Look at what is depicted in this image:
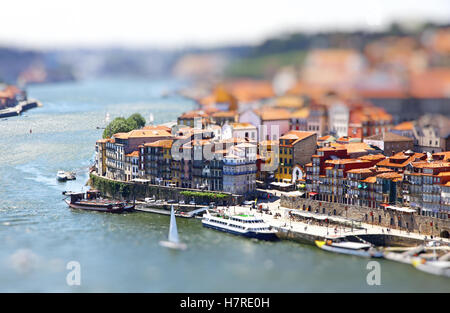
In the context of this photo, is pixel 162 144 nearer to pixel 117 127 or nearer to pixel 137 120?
pixel 117 127

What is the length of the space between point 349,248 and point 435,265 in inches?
142

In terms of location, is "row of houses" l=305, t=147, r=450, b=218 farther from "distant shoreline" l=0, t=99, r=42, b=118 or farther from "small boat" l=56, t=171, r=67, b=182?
"small boat" l=56, t=171, r=67, b=182

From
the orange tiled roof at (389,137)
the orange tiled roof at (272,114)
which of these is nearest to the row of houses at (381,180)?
the orange tiled roof at (389,137)

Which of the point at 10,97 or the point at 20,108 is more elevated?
the point at 10,97

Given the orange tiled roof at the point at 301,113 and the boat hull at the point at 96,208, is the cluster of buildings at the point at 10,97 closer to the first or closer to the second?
the boat hull at the point at 96,208

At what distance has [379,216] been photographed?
3844 centimetres

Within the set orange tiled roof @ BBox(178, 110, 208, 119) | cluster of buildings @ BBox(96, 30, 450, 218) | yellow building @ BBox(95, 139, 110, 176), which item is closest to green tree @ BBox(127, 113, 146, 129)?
cluster of buildings @ BBox(96, 30, 450, 218)

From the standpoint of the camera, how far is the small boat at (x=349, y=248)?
114ft

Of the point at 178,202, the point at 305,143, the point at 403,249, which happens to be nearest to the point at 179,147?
the point at 178,202

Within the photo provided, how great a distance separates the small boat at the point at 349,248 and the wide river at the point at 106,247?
0.65 metres

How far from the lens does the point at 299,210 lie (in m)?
41.0

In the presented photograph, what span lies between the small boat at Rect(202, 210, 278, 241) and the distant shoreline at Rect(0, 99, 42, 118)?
30.2 feet

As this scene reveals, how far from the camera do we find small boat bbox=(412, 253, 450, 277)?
3262cm

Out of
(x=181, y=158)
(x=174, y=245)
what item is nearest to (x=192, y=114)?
(x=181, y=158)
